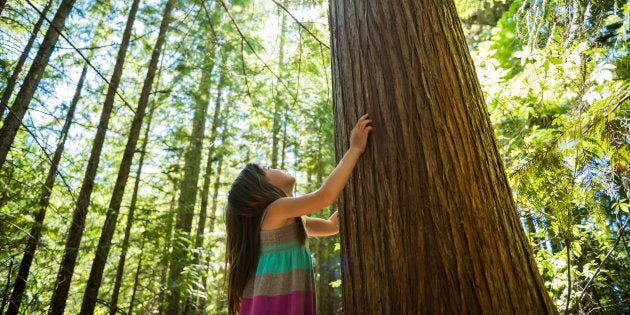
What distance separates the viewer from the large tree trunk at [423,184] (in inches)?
43.2

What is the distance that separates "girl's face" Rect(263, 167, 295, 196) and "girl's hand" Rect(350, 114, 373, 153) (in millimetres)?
1176

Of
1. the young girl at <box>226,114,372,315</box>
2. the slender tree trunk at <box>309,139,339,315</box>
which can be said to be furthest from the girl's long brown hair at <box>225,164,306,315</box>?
the slender tree trunk at <box>309,139,339,315</box>

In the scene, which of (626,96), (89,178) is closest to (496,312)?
(626,96)

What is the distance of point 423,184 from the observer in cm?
121

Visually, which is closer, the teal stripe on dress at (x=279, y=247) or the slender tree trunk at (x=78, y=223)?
the teal stripe on dress at (x=279, y=247)

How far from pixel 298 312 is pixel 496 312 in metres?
1.20

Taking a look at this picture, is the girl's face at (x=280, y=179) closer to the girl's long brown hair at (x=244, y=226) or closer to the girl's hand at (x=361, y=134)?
the girl's long brown hair at (x=244, y=226)

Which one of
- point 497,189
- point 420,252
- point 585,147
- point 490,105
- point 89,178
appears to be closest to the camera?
point 420,252

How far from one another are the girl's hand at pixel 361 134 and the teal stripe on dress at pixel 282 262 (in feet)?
3.18

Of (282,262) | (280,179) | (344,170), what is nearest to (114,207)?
(280,179)

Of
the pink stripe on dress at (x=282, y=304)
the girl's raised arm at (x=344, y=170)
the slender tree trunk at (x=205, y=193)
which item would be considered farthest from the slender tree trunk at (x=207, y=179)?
the girl's raised arm at (x=344, y=170)

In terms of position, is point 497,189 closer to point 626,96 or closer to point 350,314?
point 350,314

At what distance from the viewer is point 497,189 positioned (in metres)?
→ 1.26

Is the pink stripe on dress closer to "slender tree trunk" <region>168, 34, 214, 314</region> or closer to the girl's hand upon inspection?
the girl's hand
